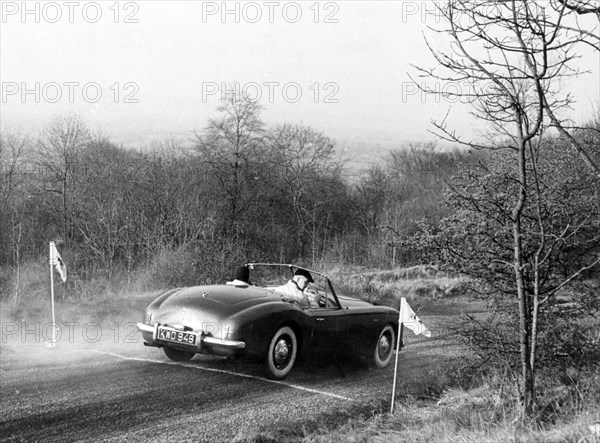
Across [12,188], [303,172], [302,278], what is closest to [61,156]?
[12,188]

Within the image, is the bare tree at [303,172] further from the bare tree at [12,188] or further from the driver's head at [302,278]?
the driver's head at [302,278]

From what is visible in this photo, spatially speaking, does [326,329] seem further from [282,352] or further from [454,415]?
[454,415]

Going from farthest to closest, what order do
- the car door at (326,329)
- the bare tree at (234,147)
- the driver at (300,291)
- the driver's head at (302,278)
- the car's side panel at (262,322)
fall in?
the bare tree at (234,147) → the driver's head at (302,278) → the driver at (300,291) → the car door at (326,329) → the car's side panel at (262,322)

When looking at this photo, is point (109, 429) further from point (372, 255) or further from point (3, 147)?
point (3, 147)

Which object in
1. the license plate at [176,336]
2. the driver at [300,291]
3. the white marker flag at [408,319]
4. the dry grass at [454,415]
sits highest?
the driver at [300,291]

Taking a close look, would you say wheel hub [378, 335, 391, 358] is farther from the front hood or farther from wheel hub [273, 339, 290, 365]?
the front hood

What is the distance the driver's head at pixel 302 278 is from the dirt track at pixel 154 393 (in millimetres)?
1175

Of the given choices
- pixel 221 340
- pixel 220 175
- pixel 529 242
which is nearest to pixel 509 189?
pixel 529 242

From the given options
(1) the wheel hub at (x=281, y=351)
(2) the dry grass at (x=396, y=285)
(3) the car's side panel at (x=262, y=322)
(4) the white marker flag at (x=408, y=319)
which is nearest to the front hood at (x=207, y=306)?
(3) the car's side panel at (x=262, y=322)

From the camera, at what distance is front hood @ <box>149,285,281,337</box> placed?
25.0 feet

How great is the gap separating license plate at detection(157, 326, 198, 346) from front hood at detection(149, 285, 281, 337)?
86 mm

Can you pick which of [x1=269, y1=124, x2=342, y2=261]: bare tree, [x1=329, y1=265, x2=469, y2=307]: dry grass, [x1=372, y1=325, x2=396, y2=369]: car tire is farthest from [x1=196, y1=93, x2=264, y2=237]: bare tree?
[x1=372, y1=325, x2=396, y2=369]: car tire

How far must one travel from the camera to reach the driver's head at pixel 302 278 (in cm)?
891

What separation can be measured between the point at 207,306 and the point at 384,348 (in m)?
3.23
